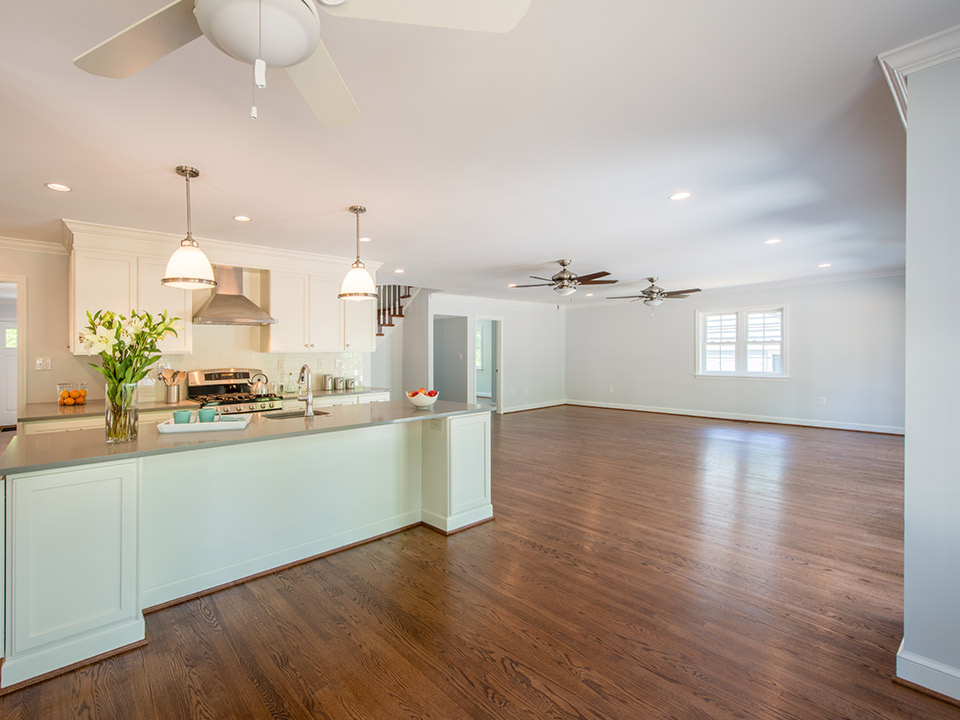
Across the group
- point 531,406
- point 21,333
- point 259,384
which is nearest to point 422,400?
point 259,384

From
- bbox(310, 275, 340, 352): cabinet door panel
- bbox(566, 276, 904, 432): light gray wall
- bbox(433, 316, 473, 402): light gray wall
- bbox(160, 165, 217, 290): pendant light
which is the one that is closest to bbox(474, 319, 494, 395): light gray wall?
bbox(433, 316, 473, 402): light gray wall

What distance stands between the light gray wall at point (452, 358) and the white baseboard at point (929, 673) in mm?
7659

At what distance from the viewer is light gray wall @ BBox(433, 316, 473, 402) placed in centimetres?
936

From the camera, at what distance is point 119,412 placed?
2377mm

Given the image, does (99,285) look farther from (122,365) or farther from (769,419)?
(769,419)

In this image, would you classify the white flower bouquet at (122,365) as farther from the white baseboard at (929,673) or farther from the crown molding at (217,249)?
the white baseboard at (929,673)

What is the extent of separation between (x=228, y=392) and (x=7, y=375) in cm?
670

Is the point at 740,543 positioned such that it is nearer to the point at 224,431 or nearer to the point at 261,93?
the point at 224,431

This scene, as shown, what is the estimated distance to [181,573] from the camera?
259 cm

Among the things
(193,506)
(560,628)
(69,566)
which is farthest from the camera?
(193,506)

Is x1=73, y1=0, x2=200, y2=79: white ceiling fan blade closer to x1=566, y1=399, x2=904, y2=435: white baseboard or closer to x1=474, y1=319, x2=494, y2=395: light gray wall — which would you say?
x1=566, y1=399, x2=904, y2=435: white baseboard

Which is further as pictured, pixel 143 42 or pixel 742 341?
pixel 742 341

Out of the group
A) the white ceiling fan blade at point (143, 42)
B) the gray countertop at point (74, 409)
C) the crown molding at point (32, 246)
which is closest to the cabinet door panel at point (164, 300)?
the gray countertop at point (74, 409)

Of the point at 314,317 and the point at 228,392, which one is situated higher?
the point at 314,317
